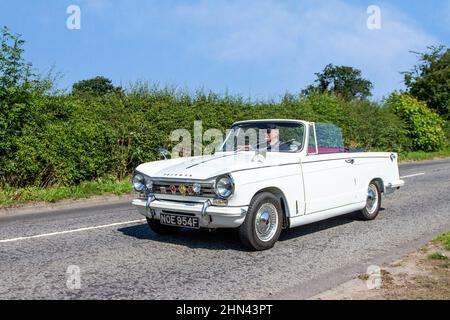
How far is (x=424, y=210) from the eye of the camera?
933 cm

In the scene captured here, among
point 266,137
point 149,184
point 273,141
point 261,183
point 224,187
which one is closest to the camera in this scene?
point 224,187

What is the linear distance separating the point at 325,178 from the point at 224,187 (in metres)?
1.89

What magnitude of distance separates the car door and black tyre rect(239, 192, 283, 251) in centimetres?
62

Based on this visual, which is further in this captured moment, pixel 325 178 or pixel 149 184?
pixel 325 178

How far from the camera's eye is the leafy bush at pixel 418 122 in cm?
2761

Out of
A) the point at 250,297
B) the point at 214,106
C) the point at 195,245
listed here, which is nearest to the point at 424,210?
the point at 195,245

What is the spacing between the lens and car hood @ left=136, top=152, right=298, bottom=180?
19.9 ft

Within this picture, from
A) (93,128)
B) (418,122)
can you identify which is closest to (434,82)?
(418,122)

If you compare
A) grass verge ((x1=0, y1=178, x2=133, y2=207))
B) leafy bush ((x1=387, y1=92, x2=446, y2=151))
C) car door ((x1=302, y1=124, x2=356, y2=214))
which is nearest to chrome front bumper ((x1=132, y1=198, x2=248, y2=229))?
car door ((x1=302, y1=124, x2=356, y2=214))

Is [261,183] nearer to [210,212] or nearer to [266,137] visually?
[210,212]

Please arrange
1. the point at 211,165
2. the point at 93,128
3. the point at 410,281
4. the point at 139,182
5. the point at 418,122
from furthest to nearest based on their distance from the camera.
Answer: the point at 418,122
the point at 93,128
the point at 139,182
the point at 211,165
the point at 410,281

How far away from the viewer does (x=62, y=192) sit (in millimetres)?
11852

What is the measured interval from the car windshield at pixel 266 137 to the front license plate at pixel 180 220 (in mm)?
1816
